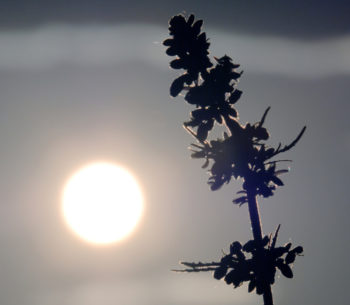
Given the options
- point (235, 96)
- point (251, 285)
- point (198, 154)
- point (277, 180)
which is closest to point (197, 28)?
point (235, 96)

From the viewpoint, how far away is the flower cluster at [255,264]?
9.38 m

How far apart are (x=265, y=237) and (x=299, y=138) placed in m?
2.35

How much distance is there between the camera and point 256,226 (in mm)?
9820

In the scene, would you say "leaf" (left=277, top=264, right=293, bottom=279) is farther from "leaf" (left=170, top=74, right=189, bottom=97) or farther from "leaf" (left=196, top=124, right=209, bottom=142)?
"leaf" (left=170, top=74, right=189, bottom=97)

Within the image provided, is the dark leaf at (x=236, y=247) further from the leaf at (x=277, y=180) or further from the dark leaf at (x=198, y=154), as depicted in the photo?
the dark leaf at (x=198, y=154)

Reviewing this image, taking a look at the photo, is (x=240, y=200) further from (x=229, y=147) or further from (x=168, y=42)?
(x=168, y=42)

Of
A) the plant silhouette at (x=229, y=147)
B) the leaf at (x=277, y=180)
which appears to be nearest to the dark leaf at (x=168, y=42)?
the plant silhouette at (x=229, y=147)

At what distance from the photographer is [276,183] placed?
10188mm

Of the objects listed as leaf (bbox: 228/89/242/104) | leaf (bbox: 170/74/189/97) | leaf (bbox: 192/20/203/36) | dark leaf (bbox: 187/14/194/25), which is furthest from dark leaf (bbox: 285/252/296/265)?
dark leaf (bbox: 187/14/194/25)

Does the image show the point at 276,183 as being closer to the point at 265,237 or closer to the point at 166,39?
the point at 265,237

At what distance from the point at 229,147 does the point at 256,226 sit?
1.94 metres

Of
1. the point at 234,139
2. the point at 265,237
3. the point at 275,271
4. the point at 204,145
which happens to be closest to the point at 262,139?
the point at 234,139

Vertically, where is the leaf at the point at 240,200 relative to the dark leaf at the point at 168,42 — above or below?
below

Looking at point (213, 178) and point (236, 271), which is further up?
point (213, 178)
